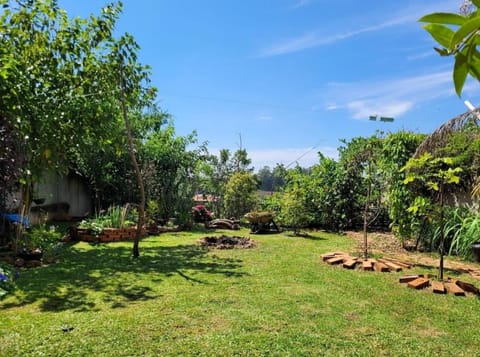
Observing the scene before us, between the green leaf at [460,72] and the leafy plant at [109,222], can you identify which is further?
the leafy plant at [109,222]

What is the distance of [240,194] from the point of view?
42.3 feet

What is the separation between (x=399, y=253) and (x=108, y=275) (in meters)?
5.72

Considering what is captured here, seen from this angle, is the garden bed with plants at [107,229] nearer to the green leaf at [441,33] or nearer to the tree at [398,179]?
the tree at [398,179]

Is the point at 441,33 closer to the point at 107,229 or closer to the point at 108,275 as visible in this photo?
the point at 108,275

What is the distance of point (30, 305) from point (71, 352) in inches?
57.0

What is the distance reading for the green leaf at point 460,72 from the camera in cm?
48

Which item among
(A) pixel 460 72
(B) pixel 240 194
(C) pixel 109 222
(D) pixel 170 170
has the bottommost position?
(C) pixel 109 222

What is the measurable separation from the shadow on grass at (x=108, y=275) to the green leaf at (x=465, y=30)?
4.23 meters

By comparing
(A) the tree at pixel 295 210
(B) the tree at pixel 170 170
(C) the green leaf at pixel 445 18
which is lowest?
(A) the tree at pixel 295 210

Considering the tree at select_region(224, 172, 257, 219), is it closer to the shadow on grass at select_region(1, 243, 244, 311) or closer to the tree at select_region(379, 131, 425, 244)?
the tree at select_region(379, 131, 425, 244)

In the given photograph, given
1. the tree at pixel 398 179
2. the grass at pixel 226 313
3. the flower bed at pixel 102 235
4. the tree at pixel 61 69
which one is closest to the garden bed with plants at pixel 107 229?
the flower bed at pixel 102 235

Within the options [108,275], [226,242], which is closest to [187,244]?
[226,242]

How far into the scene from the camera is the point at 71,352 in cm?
290

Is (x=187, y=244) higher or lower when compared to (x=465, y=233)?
lower
